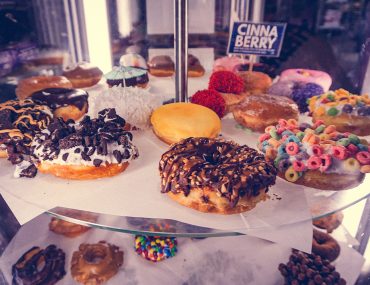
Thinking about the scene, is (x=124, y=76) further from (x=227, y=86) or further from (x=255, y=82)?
(x=255, y=82)

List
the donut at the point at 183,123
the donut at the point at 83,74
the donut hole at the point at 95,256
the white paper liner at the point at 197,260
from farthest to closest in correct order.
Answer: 1. the donut at the point at 83,74
2. the donut hole at the point at 95,256
3. the white paper liner at the point at 197,260
4. the donut at the point at 183,123

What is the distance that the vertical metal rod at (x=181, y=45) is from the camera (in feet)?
4.60

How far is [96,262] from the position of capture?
1.81 m

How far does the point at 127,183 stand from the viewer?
1346mm

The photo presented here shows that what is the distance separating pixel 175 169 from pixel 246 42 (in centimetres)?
94

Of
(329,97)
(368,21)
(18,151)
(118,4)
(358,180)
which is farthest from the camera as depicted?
(118,4)

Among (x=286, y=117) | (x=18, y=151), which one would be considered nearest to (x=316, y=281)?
(x=286, y=117)

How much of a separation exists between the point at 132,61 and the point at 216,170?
1.47m

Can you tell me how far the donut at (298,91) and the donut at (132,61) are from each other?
0.89m

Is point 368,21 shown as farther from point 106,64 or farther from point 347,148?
point 106,64

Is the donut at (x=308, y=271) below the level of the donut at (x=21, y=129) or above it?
below

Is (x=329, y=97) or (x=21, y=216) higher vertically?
(x=329, y=97)

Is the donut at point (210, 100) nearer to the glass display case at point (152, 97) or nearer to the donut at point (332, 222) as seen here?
the glass display case at point (152, 97)

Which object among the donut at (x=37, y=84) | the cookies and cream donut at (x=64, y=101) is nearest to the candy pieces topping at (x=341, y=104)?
the cookies and cream donut at (x=64, y=101)
